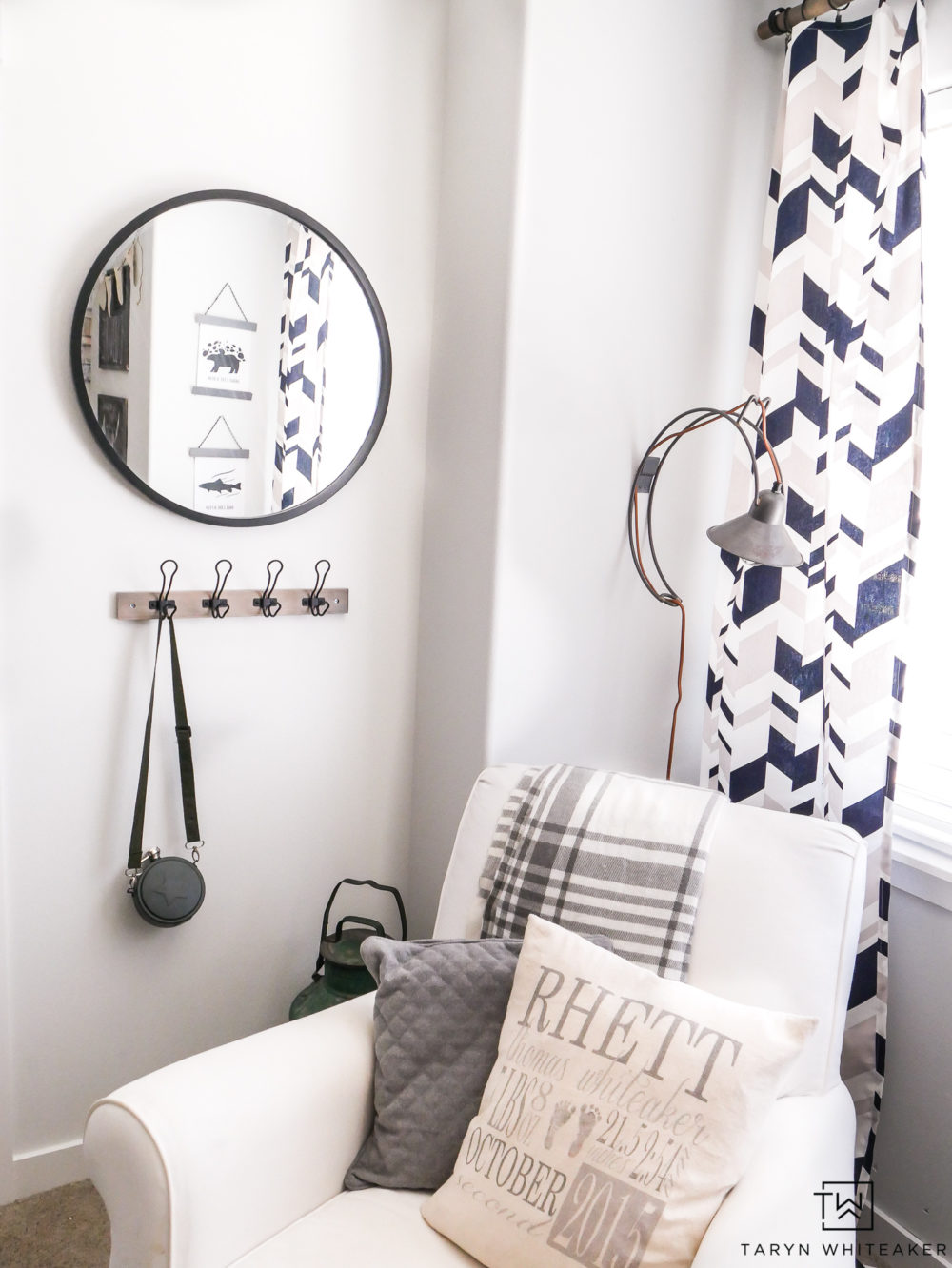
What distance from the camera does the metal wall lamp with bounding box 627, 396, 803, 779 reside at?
4.85ft

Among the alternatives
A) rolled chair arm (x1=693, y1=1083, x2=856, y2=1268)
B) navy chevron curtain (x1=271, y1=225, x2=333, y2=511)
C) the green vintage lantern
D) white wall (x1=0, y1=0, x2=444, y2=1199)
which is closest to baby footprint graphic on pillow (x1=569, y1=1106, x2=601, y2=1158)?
rolled chair arm (x1=693, y1=1083, x2=856, y2=1268)

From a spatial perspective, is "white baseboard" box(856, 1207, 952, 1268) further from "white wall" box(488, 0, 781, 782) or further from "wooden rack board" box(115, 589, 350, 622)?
"wooden rack board" box(115, 589, 350, 622)

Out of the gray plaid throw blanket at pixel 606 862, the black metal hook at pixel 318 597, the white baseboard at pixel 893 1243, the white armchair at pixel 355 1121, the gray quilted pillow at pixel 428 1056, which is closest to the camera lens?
the white armchair at pixel 355 1121

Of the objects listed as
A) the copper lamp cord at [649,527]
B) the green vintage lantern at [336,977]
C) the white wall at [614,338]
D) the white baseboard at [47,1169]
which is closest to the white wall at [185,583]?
the white baseboard at [47,1169]

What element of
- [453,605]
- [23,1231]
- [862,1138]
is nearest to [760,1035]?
[862,1138]

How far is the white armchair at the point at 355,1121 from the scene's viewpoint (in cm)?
109

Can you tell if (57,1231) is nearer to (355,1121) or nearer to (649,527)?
(355,1121)

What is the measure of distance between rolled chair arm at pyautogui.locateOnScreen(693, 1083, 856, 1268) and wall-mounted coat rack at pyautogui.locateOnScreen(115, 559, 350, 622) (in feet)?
3.77

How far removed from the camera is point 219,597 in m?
1.73

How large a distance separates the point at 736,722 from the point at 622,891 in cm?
55

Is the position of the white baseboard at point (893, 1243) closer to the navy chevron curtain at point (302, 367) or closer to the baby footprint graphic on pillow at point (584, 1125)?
the baby footprint graphic on pillow at point (584, 1125)

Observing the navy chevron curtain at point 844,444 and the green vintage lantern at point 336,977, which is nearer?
the navy chevron curtain at point 844,444

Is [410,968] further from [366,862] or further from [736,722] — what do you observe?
[736,722]

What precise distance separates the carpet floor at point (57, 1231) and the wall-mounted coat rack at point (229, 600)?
105 centimetres
